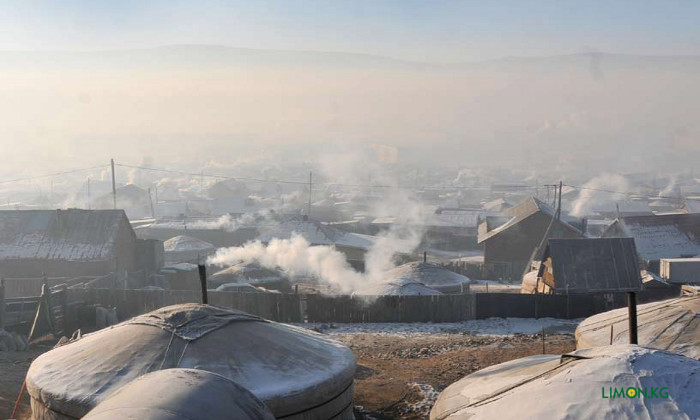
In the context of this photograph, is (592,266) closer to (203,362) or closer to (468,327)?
(468,327)

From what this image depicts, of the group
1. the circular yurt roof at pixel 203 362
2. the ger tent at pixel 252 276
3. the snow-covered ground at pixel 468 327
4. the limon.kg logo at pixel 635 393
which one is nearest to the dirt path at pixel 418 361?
the snow-covered ground at pixel 468 327

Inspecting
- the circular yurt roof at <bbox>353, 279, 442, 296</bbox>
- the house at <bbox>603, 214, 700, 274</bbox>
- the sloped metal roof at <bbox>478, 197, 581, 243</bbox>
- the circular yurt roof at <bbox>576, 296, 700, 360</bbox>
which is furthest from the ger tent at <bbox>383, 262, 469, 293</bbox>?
the sloped metal roof at <bbox>478, 197, 581, 243</bbox>

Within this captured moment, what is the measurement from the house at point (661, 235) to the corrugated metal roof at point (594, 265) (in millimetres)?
11320

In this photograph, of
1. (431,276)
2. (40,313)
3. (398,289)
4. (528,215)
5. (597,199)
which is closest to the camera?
(40,313)

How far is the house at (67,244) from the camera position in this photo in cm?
3347

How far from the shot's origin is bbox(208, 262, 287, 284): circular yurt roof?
34.6 meters

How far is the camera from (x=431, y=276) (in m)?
31.1

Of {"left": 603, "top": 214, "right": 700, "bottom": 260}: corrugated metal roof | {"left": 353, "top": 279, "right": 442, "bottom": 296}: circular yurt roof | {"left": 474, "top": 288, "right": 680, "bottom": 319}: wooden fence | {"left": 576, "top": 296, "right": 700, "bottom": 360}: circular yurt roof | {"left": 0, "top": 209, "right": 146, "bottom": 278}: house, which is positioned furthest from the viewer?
{"left": 603, "top": 214, "right": 700, "bottom": 260}: corrugated metal roof

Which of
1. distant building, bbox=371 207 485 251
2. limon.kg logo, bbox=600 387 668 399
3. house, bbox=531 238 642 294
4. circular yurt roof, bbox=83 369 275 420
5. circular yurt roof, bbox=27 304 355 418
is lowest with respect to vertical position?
distant building, bbox=371 207 485 251

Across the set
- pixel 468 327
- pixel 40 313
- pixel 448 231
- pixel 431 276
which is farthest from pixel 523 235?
pixel 40 313

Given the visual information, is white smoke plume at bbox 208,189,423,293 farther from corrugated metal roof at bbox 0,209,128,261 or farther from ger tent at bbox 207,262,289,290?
corrugated metal roof at bbox 0,209,128,261

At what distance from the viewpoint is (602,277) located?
2780 cm

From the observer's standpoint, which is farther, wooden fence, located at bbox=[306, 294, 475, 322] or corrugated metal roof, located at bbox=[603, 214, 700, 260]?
corrugated metal roof, located at bbox=[603, 214, 700, 260]

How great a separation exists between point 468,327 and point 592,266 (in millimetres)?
7483
